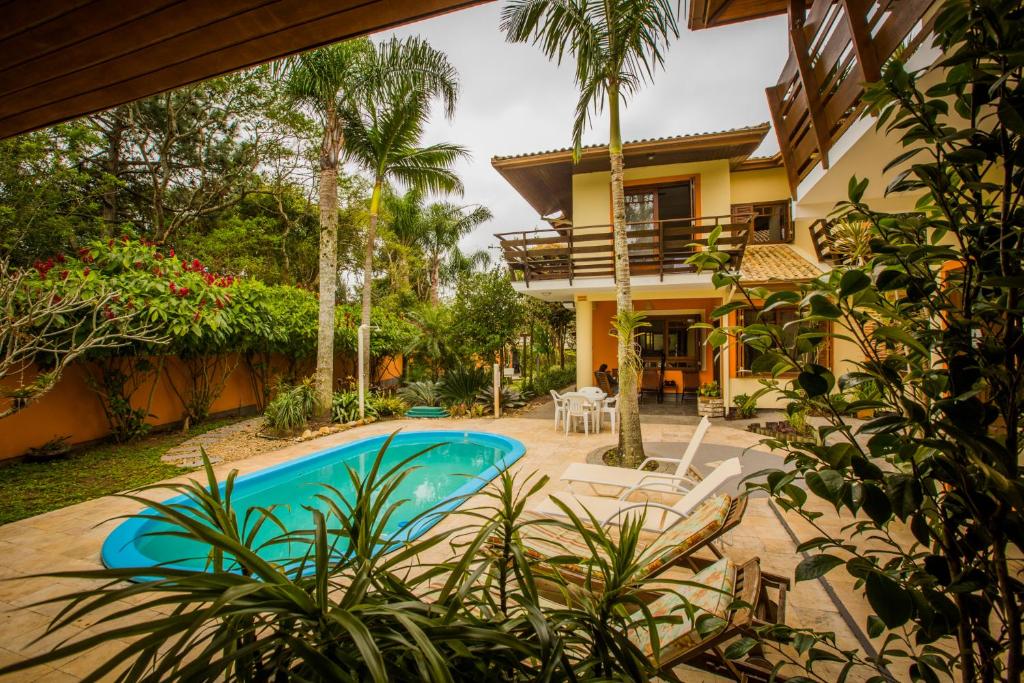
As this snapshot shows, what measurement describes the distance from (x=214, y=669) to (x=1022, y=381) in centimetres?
188

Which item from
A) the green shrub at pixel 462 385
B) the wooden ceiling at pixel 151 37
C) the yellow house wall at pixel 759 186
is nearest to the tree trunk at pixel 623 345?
the wooden ceiling at pixel 151 37

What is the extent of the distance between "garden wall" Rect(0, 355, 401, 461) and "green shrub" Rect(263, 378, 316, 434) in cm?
209

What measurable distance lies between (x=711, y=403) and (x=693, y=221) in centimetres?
485

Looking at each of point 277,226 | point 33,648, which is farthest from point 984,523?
point 277,226

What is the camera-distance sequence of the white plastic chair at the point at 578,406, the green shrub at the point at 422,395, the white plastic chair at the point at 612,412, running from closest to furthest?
the white plastic chair at the point at 612,412
the white plastic chair at the point at 578,406
the green shrub at the point at 422,395

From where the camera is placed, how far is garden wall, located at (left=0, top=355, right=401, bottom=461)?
7.22 meters

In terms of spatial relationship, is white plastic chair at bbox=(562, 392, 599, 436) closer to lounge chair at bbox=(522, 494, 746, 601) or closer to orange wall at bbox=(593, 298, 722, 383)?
orange wall at bbox=(593, 298, 722, 383)

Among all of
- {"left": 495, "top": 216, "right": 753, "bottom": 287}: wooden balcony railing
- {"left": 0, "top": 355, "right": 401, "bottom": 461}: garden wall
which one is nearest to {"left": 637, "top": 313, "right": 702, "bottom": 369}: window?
{"left": 495, "top": 216, "right": 753, "bottom": 287}: wooden balcony railing

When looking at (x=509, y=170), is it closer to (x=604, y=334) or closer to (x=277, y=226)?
(x=604, y=334)

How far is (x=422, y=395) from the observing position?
12.6m

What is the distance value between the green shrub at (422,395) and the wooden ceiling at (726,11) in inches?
395

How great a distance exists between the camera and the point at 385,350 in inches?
579

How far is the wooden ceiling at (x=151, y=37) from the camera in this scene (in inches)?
71.0

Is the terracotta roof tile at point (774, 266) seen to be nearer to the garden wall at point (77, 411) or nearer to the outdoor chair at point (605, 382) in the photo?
the outdoor chair at point (605, 382)
